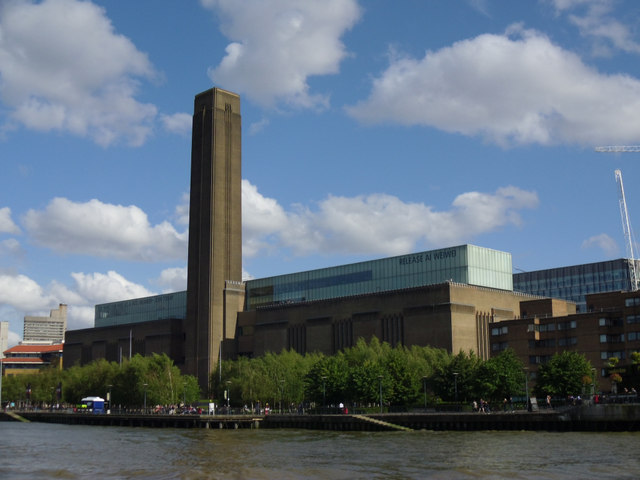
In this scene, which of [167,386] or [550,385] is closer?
[550,385]

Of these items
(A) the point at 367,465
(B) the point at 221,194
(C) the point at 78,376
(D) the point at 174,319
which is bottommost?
(A) the point at 367,465

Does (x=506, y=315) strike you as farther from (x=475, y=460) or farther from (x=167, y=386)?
(x=475, y=460)

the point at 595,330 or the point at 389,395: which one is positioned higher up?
the point at 595,330

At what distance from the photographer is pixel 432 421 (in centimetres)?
9550

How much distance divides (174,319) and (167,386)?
3685 centimetres

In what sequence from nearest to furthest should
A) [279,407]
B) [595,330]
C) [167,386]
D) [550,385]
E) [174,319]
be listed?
[550,385]
[595,330]
[279,407]
[167,386]
[174,319]

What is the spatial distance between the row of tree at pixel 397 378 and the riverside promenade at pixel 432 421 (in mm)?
9234

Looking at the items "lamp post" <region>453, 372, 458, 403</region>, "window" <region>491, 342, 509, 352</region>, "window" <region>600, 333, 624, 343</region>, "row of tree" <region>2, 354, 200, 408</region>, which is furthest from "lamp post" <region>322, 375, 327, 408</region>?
"window" <region>600, 333, 624, 343</region>

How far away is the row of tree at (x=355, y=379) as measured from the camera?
357 feet

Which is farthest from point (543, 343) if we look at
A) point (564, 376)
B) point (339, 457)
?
point (339, 457)

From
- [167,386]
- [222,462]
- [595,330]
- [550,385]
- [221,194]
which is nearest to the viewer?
[222,462]

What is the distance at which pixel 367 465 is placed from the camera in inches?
2299

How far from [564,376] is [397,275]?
50930mm

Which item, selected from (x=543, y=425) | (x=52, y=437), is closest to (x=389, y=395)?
(x=543, y=425)
